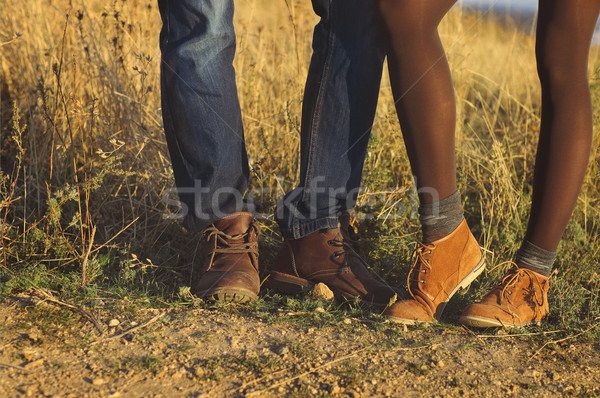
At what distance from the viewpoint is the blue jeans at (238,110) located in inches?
76.4

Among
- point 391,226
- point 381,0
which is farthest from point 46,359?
point 391,226

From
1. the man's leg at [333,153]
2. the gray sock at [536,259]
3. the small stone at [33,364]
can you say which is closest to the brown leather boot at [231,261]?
the man's leg at [333,153]

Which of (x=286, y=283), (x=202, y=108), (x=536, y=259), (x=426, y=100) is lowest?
(x=286, y=283)

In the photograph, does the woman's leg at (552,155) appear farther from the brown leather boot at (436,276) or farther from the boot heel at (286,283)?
the boot heel at (286,283)

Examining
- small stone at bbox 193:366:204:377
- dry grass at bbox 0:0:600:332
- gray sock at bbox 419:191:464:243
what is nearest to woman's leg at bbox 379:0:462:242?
gray sock at bbox 419:191:464:243

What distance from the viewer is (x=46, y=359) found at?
158cm

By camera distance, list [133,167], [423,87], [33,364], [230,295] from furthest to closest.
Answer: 1. [133,167]
2. [230,295]
3. [423,87]
4. [33,364]

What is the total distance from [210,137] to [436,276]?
34.1 inches

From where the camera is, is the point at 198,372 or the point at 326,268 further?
the point at 326,268

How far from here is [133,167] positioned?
110 inches

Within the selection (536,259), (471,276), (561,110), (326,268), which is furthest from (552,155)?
(326,268)

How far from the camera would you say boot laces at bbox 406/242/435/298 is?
1918mm

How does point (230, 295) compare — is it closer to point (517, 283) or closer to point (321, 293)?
point (321, 293)

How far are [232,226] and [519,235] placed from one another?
1.31 meters
